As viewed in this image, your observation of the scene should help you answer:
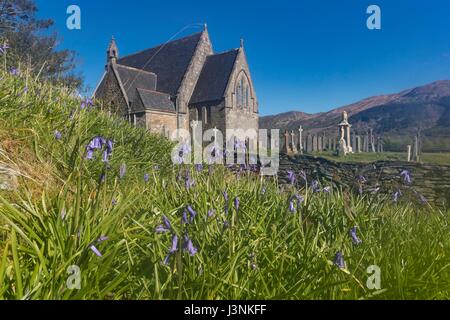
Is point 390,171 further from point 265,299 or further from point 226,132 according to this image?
point 226,132

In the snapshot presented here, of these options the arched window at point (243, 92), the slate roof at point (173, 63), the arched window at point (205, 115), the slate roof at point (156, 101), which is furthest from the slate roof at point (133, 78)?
the arched window at point (243, 92)

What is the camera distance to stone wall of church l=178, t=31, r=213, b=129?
1297 inches

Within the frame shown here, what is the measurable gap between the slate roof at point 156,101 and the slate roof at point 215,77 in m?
2.55

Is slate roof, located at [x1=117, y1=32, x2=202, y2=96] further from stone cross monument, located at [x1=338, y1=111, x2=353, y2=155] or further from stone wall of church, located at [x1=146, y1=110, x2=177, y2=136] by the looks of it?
stone cross monument, located at [x1=338, y1=111, x2=353, y2=155]

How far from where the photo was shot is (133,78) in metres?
33.8

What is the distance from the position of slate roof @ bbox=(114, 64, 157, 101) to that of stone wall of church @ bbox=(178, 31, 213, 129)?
3545 mm

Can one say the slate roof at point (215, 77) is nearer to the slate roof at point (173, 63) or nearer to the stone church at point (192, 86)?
the stone church at point (192, 86)

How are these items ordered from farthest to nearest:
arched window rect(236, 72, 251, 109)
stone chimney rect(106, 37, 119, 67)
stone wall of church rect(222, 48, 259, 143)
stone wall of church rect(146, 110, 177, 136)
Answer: stone chimney rect(106, 37, 119, 67)
arched window rect(236, 72, 251, 109)
stone wall of church rect(222, 48, 259, 143)
stone wall of church rect(146, 110, 177, 136)

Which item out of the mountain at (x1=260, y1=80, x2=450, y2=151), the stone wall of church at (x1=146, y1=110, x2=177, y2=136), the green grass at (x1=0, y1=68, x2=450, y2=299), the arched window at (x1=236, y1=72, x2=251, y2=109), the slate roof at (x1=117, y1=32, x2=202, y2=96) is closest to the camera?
the green grass at (x1=0, y1=68, x2=450, y2=299)

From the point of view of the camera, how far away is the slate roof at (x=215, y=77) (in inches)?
1276

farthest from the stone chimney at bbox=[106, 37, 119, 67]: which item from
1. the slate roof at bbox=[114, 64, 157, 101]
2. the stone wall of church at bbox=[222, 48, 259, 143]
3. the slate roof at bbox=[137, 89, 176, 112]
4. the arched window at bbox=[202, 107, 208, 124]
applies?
the stone wall of church at bbox=[222, 48, 259, 143]

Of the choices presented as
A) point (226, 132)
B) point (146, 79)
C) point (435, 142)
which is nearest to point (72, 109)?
point (226, 132)

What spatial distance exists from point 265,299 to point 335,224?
148 cm

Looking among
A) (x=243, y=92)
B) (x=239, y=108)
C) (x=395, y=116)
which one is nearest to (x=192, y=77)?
(x=243, y=92)
